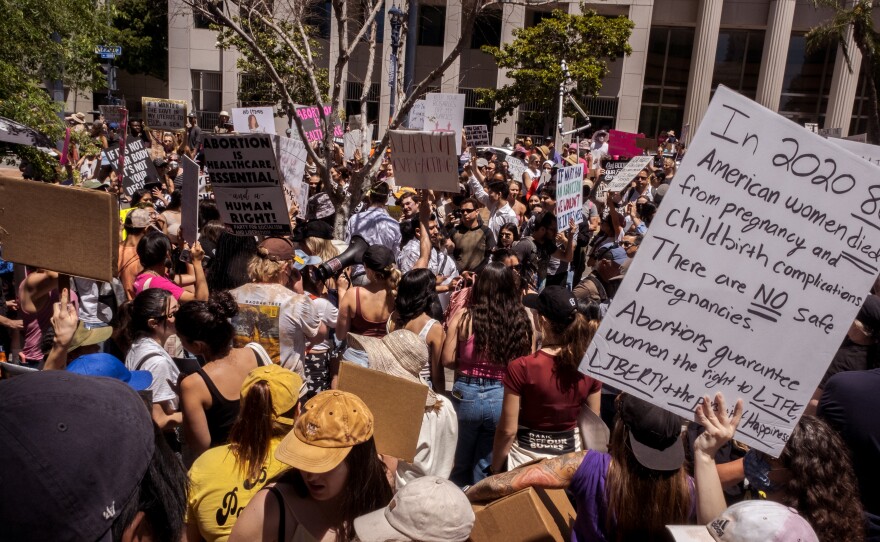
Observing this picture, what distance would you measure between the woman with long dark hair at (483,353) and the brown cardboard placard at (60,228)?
6.83 ft

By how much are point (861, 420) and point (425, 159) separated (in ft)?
15.6

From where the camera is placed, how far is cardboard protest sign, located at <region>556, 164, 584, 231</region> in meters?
7.48

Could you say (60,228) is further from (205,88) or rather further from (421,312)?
(205,88)

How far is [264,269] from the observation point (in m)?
4.56

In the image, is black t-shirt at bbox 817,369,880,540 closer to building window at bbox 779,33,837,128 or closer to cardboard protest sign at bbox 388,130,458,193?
cardboard protest sign at bbox 388,130,458,193

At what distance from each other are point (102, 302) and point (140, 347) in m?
1.62

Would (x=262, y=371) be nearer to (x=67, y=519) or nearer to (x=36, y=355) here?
(x=67, y=519)

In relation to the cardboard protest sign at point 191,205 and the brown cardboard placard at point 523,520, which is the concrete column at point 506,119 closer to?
the cardboard protest sign at point 191,205

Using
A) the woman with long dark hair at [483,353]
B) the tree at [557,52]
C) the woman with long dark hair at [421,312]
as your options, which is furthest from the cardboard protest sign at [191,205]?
the tree at [557,52]

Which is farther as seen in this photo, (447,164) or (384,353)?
(447,164)

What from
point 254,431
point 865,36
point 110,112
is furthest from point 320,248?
point 865,36

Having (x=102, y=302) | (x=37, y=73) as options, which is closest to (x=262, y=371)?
(x=102, y=302)

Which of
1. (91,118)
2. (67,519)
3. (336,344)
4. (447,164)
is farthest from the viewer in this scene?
(91,118)

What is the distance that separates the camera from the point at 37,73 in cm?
1139
